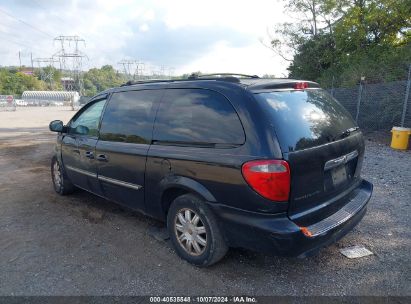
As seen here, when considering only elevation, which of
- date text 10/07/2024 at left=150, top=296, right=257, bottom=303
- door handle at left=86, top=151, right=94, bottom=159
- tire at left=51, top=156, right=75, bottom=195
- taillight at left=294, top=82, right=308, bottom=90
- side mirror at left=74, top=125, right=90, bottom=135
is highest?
taillight at left=294, top=82, right=308, bottom=90

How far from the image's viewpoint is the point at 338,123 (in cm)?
319

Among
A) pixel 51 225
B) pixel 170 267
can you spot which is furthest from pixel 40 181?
pixel 170 267

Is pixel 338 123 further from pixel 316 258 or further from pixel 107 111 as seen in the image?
pixel 107 111

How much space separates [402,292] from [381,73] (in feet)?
39.0

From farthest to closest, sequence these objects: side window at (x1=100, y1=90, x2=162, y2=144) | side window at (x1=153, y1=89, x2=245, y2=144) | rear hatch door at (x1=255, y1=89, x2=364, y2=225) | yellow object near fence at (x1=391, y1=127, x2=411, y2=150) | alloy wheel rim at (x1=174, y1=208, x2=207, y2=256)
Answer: yellow object near fence at (x1=391, y1=127, x2=411, y2=150), side window at (x1=100, y1=90, x2=162, y2=144), alloy wheel rim at (x1=174, y1=208, x2=207, y2=256), side window at (x1=153, y1=89, x2=245, y2=144), rear hatch door at (x1=255, y1=89, x2=364, y2=225)

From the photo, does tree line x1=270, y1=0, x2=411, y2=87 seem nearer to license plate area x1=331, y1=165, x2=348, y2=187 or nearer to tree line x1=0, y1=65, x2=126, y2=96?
license plate area x1=331, y1=165, x2=348, y2=187

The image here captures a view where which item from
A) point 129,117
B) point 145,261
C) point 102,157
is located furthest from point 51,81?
point 145,261

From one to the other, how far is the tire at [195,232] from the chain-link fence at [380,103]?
9.14 m

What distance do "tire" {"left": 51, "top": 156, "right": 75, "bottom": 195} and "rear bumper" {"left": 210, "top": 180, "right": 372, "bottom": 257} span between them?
3.22 metres

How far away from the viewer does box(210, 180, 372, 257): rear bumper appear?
8.21 ft

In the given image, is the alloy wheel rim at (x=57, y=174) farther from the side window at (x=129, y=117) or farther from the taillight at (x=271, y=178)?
the taillight at (x=271, y=178)

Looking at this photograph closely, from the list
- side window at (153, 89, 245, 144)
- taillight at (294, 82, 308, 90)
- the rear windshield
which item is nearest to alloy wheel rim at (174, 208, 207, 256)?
side window at (153, 89, 245, 144)

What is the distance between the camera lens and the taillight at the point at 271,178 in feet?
8.11

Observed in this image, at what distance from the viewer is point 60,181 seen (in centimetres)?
521
